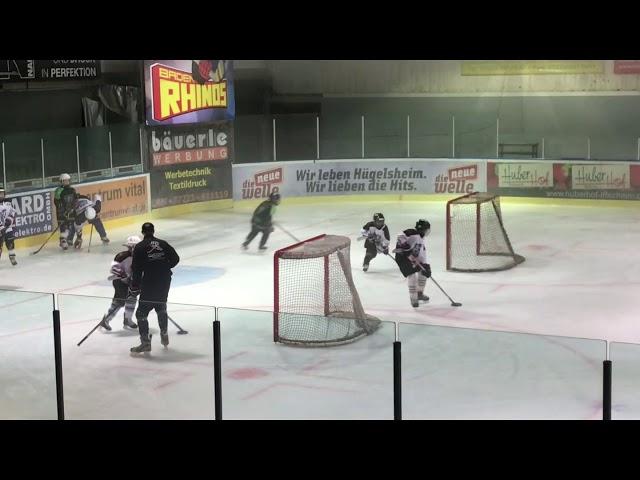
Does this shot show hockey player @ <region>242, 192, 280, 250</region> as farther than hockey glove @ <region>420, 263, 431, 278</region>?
Yes

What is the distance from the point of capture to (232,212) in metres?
23.1

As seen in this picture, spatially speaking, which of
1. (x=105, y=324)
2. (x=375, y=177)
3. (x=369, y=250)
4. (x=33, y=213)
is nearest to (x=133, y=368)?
(x=105, y=324)

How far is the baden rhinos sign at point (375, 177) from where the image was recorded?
24.6 meters

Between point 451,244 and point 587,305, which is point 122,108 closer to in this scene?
point 451,244

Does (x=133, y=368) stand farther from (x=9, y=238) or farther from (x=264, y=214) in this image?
(x=264, y=214)

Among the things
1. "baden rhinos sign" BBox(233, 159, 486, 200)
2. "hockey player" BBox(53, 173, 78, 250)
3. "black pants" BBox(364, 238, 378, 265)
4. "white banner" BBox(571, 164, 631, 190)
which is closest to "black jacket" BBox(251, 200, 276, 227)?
"black pants" BBox(364, 238, 378, 265)

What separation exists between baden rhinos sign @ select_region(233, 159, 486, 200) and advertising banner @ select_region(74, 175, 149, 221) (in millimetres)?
3330

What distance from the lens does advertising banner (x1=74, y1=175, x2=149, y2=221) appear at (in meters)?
20.6

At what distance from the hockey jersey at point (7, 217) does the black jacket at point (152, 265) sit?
6533 millimetres

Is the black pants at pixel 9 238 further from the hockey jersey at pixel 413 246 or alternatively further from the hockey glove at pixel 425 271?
the hockey glove at pixel 425 271

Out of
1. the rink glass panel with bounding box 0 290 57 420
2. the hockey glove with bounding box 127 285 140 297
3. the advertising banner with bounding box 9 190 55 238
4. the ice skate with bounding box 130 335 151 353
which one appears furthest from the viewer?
the advertising banner with bounding box 9 190 55 238

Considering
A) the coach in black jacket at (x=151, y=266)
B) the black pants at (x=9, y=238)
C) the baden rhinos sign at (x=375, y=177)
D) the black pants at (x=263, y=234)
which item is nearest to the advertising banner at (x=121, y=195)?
the black pants at (x=9, y=238)

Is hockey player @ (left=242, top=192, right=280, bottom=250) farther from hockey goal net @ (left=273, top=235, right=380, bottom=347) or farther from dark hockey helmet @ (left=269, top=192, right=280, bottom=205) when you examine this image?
hockey goal net @ (left=273, top=235, right=380, bottom=347)

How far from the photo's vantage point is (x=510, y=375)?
25.6ft
